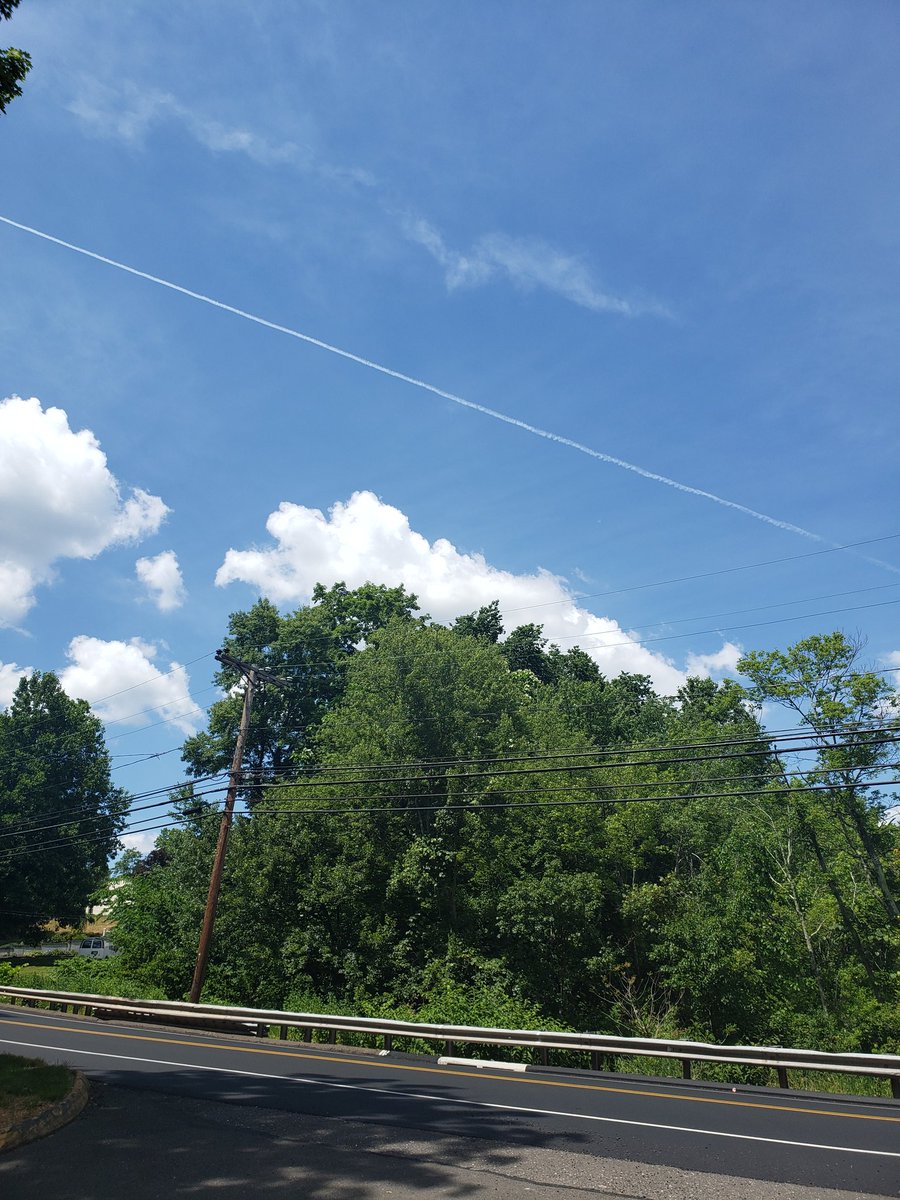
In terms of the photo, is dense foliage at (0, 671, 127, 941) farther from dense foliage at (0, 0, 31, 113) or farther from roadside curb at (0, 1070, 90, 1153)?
dense foliage at (0, 0, 31, 113)

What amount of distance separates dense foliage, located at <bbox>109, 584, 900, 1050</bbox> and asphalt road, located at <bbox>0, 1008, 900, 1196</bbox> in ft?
35.4

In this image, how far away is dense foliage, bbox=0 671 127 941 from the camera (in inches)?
2032

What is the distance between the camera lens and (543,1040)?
1573 cm

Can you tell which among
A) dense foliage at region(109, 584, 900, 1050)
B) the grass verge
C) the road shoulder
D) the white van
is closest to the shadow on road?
the road shoulder

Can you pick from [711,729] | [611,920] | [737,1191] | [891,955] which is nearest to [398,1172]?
[737,1191]

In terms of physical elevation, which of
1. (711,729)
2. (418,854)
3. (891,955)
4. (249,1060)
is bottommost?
(249,1060)

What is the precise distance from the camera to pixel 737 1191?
6785 mm

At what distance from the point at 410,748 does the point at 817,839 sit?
16.9m

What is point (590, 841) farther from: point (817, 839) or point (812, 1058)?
point (812, 1058)

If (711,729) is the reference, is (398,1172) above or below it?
below

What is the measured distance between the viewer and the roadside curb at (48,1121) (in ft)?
25.1

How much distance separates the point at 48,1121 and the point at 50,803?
53.2 metres

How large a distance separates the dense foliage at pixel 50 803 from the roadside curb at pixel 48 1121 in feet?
144

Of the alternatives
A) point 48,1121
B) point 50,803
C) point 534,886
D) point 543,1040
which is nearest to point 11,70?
point 48,1121
